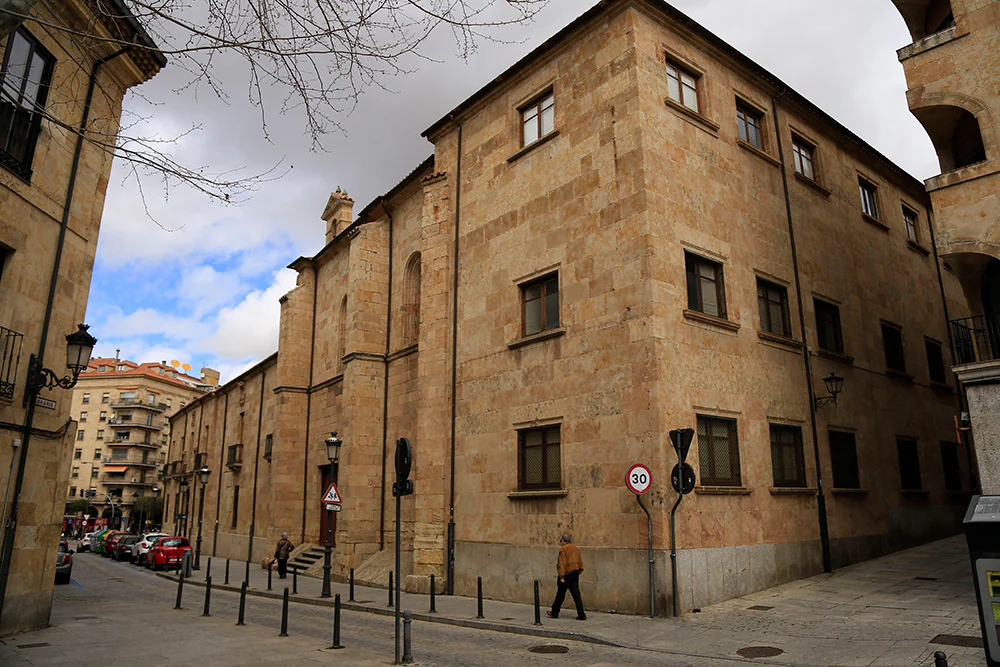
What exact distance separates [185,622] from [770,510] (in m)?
11.9

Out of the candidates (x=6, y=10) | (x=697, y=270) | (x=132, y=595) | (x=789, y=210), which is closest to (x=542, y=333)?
(x=697, y=270)

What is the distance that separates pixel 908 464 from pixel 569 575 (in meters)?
12.8

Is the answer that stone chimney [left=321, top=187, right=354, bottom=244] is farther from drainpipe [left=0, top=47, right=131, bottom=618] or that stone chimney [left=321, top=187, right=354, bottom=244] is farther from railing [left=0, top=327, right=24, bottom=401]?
railing [left=0, top=327, right=24, bottom=401]

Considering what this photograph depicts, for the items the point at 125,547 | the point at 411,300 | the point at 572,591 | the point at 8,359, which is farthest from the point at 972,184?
the point at 125,547

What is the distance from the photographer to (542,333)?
1493 cm

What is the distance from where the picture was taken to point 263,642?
10.5 meters

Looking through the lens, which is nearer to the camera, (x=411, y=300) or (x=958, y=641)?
(x=958, y=641)

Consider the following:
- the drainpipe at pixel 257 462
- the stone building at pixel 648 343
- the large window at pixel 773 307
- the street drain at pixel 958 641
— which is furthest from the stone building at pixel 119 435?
the street drain at pixel 958 641

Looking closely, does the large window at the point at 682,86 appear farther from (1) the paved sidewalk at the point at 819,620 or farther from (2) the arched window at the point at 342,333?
(2) the arched window at the point at 342,333

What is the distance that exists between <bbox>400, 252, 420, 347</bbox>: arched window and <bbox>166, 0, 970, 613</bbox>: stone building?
0.26 ft

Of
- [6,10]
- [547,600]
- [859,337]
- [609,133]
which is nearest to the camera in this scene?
[6,10]

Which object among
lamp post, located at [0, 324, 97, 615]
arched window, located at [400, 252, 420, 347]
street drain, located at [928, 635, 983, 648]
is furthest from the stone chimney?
street drain, located at [928, 635, 983, 648]

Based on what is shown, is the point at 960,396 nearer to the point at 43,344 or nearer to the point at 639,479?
the point at 639,479

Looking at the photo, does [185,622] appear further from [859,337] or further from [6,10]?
[859,337]
